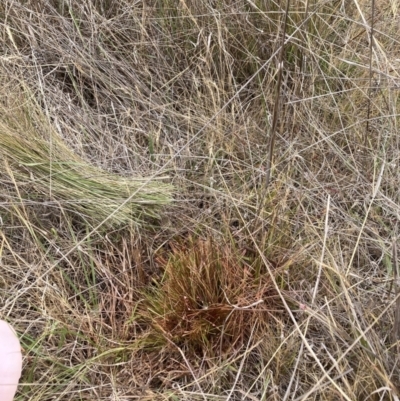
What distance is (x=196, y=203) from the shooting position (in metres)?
1.10

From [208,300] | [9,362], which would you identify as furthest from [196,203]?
[9,362]

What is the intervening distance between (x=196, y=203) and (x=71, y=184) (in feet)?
0.85

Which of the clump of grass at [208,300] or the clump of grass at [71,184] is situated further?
the clump of grass at [71,184]

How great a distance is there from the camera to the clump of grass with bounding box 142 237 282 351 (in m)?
0.91

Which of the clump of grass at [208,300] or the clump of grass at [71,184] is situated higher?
the clump of grass at [71,184]

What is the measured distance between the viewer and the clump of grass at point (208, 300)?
91cm

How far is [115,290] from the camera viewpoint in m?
1.00

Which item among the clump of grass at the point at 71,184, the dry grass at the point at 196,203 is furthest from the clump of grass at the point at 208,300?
the clump of grass at the point at 71,184

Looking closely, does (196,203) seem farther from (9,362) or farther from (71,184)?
(9,362)

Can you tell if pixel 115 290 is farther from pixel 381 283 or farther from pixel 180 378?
pixel 381 283

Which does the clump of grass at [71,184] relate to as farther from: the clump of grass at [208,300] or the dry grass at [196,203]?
the clump of grass at [208,300]

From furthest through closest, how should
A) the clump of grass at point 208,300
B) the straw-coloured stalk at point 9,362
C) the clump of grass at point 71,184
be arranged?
the clump of grass at point 71,184
the clump of grass at point 208,300
the straw-coloured stalk at point 9,362

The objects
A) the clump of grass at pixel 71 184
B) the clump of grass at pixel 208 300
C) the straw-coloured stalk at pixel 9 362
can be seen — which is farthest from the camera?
the clump of grass at pixel 71 184

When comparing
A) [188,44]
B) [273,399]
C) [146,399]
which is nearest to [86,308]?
[146,399]
